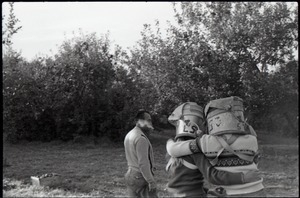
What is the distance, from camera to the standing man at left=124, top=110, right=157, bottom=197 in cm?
484

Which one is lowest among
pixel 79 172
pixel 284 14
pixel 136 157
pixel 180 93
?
pixel 79 172

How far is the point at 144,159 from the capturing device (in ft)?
15.9

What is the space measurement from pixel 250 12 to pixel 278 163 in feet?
13.9

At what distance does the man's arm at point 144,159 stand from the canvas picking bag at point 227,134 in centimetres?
163

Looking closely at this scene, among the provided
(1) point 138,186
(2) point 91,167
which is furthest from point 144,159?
(2) point 91,167

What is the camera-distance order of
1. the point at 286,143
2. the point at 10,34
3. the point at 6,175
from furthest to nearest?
the point at 286,143, the point at 6,175, the point at 10,34

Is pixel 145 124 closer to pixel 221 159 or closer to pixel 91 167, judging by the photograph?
pixel 221 159

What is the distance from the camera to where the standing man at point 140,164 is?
15.9 feet

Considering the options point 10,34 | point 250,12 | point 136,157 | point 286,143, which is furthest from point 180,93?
point 136,157

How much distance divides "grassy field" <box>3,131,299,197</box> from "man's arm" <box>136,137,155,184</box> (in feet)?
10.5

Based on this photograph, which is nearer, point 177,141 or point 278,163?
point 177,141

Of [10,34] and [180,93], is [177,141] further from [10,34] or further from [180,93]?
[180,93]

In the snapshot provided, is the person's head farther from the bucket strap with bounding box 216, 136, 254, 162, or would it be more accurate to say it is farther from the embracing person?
the bucket strap with bounding box 216, 136, 254, 162

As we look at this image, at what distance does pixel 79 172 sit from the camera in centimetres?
1084
